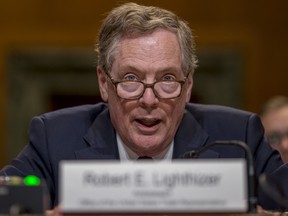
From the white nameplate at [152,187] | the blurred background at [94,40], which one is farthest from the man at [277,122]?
the white nameplate at [152,187]

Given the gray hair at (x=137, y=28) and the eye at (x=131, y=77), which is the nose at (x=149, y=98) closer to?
the eye at (x=131, y=77)

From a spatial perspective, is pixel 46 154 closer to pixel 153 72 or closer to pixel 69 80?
pixel 153 72

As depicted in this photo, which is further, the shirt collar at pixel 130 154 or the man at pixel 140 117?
the shirt collar at pixel 130 154

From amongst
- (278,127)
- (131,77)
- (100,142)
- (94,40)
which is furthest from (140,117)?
(94,40)

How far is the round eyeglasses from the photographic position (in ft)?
10.2

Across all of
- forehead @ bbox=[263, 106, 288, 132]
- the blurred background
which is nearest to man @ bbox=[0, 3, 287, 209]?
forehead @ bbox=[263, 106, 288, 132]

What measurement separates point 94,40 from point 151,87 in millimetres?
2991

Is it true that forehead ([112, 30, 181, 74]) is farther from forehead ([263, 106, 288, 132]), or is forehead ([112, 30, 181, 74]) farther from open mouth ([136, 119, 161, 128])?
forehead ([263, 106, 288, 132])

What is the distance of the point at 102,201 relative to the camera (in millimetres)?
2119

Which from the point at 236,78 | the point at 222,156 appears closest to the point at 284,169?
the point at 222,156

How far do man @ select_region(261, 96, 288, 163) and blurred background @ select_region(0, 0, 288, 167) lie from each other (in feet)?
2.70

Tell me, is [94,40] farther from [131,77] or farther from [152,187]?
[152,187]

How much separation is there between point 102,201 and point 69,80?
14.0 feet

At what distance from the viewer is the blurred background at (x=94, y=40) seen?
6.06 m
